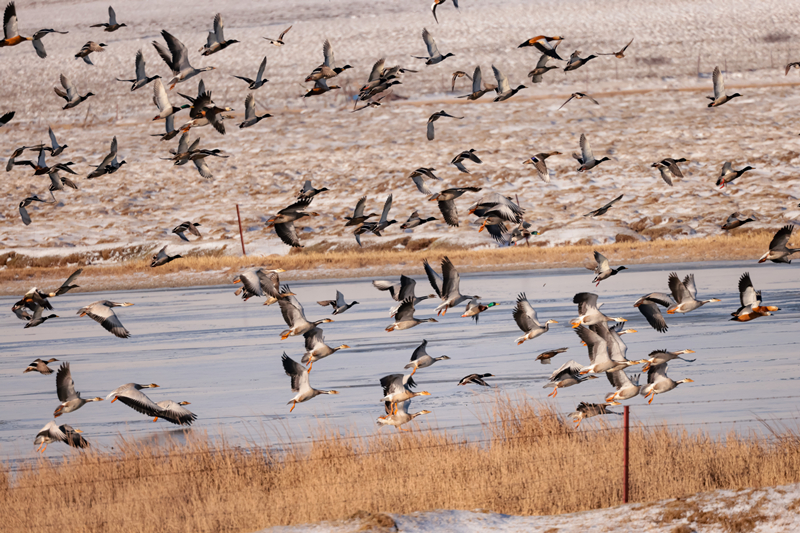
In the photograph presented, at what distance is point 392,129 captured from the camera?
72188 mm

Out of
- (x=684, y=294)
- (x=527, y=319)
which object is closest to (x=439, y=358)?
(x=527, y=319)

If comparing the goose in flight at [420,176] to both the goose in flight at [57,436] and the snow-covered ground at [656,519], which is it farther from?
the snow-covered ground at [656,519]

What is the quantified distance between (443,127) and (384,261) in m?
32.3

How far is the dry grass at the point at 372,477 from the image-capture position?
10398 mm

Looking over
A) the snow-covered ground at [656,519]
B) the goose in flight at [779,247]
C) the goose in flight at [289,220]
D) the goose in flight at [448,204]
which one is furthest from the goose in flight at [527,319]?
the snow-covered ground at [656,519]

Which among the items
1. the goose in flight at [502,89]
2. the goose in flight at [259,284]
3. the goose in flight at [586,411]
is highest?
the goose in flight at [502,89]

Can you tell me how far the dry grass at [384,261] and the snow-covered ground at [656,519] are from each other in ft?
97.5

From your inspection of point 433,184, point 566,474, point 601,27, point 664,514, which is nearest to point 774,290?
point 566,474

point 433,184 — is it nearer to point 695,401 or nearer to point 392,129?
point 392,129

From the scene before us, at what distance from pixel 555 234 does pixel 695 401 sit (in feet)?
103

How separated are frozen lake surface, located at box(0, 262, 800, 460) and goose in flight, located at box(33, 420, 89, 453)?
795 millimetres

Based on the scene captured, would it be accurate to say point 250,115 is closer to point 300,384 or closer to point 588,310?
point 300,384

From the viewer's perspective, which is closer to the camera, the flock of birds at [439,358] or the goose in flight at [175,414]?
the goose in flight at [175,414]

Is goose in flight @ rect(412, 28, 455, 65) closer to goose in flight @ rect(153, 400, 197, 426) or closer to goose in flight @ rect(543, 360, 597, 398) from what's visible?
goose in flight @ rect(543, 360, 597, 398)
